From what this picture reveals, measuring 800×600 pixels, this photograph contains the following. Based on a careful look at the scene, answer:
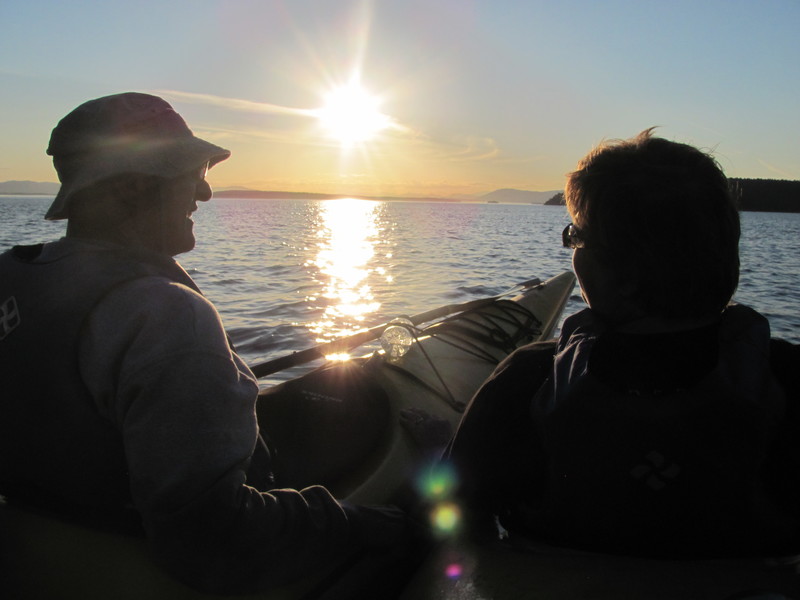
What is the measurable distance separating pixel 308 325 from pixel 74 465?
Answer: 6543mm

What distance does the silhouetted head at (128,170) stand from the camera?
4.90 ft

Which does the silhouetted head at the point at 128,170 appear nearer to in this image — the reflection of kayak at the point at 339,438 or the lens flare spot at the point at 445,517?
the reflection of kayak at the point at 339,438

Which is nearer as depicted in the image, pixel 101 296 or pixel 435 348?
pixel 101 296

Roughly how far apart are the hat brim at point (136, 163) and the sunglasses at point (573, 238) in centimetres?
98

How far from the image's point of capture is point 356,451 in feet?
8.47

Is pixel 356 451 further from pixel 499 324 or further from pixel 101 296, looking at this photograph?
pixel 499 324

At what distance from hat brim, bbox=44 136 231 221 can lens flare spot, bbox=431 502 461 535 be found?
1.22 metres

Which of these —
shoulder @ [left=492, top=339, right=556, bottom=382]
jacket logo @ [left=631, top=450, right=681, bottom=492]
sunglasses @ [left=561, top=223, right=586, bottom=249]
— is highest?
sunglasses @ [left=561, top=223, right=586, bottom=249]

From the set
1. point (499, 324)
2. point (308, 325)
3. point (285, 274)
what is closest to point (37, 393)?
point (499, 324)

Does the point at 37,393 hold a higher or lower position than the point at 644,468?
higher

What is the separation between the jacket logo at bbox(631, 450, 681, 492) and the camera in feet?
4.31

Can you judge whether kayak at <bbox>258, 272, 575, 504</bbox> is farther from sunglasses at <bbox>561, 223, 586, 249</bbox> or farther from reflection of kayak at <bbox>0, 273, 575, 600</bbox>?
sunglasses at <bbox>561, 223, 586, 249</bbox>

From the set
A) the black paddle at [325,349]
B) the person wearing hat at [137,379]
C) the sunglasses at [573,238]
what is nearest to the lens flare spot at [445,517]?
the person wearing hat at [137,379]

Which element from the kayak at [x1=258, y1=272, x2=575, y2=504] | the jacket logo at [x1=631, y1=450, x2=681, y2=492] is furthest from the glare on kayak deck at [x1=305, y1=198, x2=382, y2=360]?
the jacket logo at [x1=631, y1=450, x2=681, y2=492]
